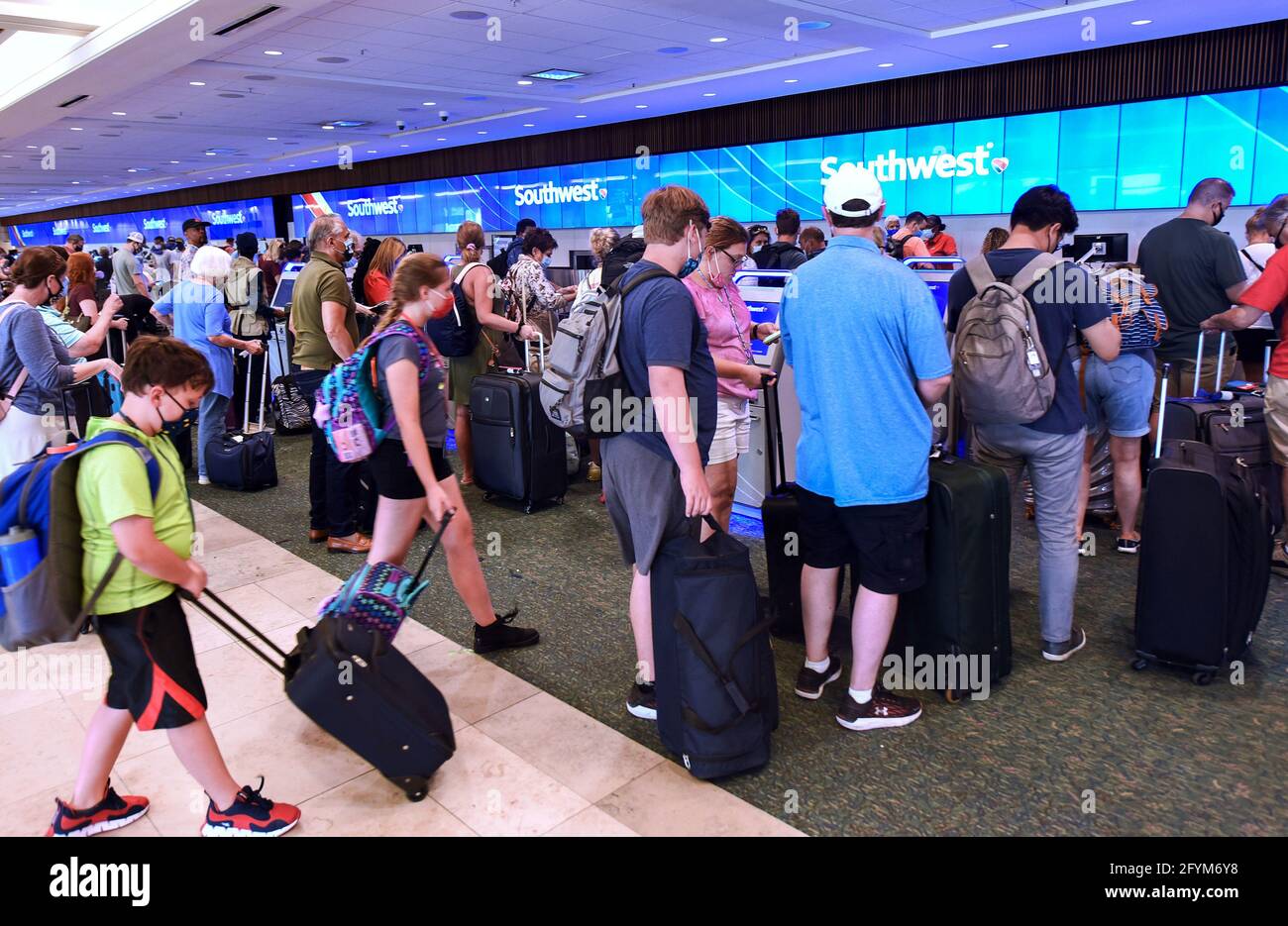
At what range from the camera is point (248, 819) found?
2.28m

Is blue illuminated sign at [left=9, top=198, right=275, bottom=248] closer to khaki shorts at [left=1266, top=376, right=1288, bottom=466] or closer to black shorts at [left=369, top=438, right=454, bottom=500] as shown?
black shorts at [left=369, top=438, right=454, bottom=500]

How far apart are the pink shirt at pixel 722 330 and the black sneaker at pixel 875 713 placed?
1.31m

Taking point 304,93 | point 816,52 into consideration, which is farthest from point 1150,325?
point 304,93

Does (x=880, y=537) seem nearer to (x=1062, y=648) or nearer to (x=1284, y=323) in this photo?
(x=1062, y=648)

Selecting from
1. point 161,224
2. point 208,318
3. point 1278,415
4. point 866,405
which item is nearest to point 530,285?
point 208,318

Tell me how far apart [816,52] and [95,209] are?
109 ft

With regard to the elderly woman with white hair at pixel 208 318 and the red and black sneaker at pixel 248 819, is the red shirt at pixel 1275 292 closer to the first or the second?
the red and black sneaker at pixel 248 819

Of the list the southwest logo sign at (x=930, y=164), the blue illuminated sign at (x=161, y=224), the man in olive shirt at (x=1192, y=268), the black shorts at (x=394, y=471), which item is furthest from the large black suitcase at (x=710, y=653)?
the blue illuminated sign at (x=161, y=224)

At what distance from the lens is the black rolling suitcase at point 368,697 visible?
7.43 ft

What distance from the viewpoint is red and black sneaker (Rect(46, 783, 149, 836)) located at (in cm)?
230

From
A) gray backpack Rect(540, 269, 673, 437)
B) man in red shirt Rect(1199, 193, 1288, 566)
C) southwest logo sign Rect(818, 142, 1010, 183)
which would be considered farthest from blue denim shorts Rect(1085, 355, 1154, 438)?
southwest logo sign Rect(818, 142, 1010, 183)

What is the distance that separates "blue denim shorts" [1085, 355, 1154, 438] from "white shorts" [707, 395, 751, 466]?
4.71ft

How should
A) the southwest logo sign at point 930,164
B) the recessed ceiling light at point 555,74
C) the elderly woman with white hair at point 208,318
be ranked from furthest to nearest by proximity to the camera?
the southwest logo sign at point 930,164
the recessed ceiling light at point 555,74
the elderly woman with white hair at point 208,318

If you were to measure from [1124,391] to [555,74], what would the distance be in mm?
8398
